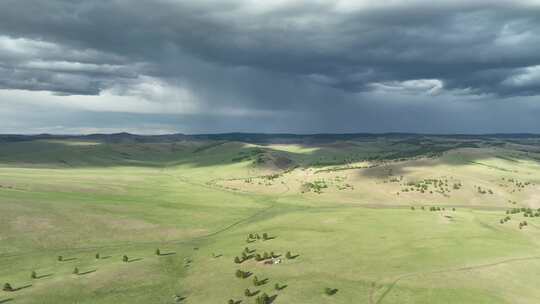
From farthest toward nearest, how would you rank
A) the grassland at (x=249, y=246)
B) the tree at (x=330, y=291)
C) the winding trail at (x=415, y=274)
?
the grassland at (x=249, y=246), the tree at (x=330, y=291), the winding trail at (x=415, y=274)

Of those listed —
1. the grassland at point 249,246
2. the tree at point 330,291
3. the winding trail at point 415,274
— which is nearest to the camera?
the winding trail at point 415,274

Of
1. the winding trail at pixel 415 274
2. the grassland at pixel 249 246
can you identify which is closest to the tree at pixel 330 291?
the grassland at pixel 249 246

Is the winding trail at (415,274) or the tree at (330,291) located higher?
the winding trail at (415,274)

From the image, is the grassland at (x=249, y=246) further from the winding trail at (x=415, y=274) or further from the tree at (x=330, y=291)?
the tree at (x=330, y=291)

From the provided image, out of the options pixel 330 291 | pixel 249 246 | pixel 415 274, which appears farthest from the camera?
pixel 249 246

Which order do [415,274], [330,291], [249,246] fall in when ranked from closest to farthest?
1. [330,291]
2. [415,274]
3. [249,246]

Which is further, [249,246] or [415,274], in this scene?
[249,246]

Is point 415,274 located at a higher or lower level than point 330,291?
higher

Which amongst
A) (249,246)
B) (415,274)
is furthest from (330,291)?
(249,246)

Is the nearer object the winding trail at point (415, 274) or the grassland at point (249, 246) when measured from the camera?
the winding trail at point (415, 274)

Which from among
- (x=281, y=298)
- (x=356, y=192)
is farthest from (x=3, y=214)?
(x=356, y=192)

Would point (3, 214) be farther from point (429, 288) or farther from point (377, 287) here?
point (429, 288)

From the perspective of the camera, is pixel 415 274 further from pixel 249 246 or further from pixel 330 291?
pixel 249 246
